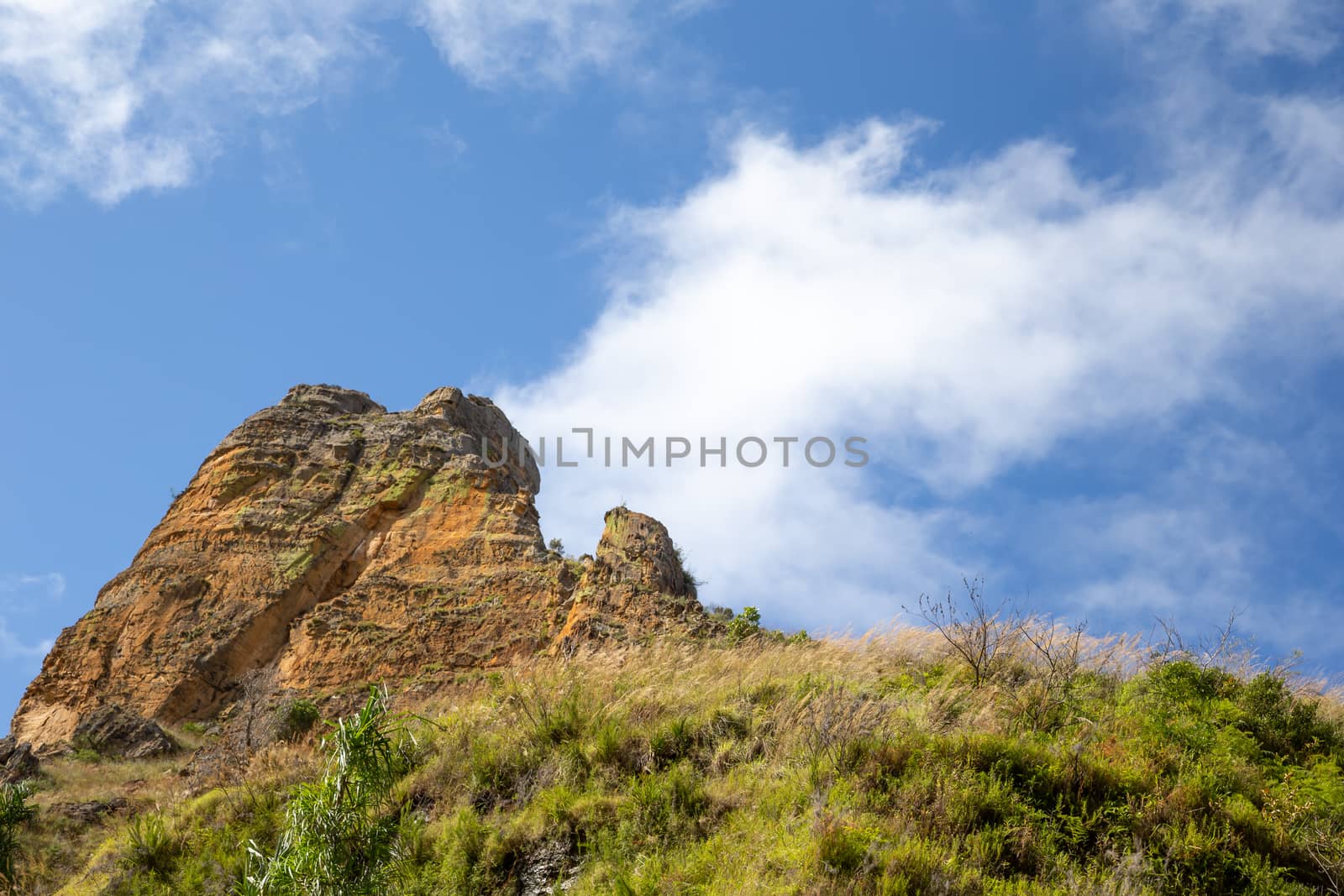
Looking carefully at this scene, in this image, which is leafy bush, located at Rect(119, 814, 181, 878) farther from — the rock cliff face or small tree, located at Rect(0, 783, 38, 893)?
the rock cliff face

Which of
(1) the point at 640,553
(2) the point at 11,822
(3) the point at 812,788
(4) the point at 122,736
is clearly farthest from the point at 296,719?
(3) the point at 812,788

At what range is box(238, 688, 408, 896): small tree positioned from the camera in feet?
34.4

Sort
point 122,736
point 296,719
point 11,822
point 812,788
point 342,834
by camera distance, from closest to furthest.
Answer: point 342,834
point 812,788
point 11,822
point 296,719
point 122,736

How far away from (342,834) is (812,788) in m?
4.55

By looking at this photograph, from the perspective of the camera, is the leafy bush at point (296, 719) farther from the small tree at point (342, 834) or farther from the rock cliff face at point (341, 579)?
the small tree at point (342, 834)

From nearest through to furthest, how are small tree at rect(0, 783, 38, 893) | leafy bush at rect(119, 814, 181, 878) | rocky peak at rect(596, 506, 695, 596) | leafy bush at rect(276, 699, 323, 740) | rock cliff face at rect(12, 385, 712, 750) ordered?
leafy bush at rect(119, 814, 181, 878), small tree at rect(0, 783, 38, 893), leafy bush at rect(276, 699, 323, 740), rocky peak at rect(596, 506, 695, 596), rock cliff face at rect(12, 385, 712, 750)

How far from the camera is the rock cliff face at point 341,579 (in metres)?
21.4

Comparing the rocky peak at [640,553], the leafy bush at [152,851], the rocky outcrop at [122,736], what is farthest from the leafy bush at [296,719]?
the rocky peak at [640,553]

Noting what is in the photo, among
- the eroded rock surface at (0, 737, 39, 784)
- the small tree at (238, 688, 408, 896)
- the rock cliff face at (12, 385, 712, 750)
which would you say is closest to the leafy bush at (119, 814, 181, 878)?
the small tree at (238, 688, 408, 896)

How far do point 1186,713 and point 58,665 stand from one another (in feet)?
80.2

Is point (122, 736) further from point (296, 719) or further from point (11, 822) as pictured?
point (11, 822)

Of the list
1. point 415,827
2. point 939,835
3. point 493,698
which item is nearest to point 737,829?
point 939,835

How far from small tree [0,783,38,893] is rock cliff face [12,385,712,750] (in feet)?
19.0

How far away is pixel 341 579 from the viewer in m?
26.7
